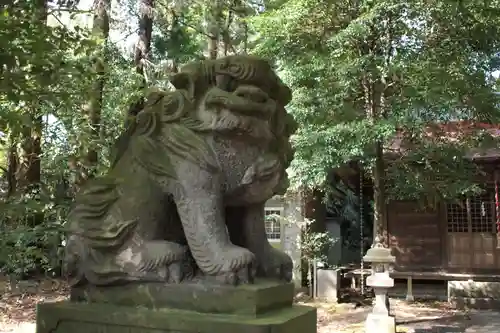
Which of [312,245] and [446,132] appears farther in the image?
[312,245]

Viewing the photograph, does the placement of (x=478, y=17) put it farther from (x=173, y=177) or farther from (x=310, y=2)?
(x=173, y=177)

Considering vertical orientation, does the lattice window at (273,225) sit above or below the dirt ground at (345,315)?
above

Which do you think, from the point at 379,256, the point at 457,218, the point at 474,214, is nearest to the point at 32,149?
the point at 379,256

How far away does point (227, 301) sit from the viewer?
88.7 inches

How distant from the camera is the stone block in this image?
7512mm

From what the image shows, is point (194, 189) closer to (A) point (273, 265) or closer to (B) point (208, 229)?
(B) point (208, 229)

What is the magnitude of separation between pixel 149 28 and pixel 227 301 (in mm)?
8211

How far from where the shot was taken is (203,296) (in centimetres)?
230

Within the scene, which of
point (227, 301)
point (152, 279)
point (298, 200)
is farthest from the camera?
point (298, 200)

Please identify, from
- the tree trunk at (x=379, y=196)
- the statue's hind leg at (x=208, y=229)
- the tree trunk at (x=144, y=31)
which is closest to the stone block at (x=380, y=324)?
the tree trunk at (x=379, y=196)

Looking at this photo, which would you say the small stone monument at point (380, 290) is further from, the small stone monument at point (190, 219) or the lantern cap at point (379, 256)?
the small stone monument at point (190, 219)

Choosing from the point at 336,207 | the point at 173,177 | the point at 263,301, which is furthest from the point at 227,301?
the point at 336,207

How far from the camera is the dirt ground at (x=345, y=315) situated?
747 cm

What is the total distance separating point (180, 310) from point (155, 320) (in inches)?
4.7
